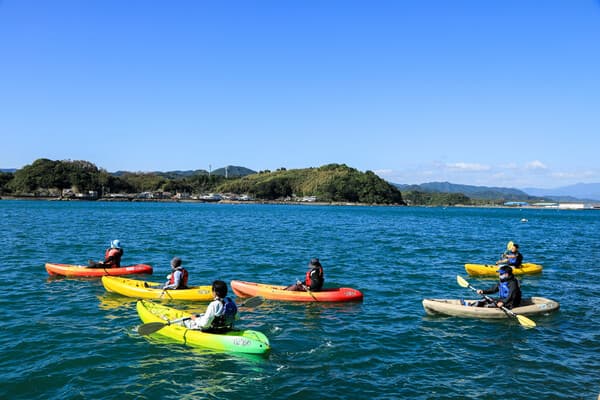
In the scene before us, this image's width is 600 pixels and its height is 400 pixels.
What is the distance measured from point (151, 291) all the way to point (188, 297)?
1.55 m

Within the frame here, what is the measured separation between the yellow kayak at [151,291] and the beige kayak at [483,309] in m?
7.61

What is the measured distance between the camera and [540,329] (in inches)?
546

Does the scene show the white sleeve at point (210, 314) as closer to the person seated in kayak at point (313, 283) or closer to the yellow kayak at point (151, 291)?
the yellow kayak at point (151, 291)

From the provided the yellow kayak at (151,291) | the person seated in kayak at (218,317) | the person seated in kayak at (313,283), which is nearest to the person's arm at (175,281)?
the yellow kayak at (151,291)

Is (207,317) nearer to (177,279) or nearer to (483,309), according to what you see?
(177,279)

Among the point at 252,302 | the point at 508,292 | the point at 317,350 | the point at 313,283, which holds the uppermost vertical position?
the point at 508,292

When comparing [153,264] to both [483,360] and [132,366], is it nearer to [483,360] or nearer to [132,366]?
[132,366]

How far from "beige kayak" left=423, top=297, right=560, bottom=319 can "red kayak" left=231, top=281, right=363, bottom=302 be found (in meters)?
2.75

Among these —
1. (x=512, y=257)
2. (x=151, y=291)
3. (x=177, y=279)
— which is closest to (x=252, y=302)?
(x=177, y=279)

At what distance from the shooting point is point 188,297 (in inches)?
624

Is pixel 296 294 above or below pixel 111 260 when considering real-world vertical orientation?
below

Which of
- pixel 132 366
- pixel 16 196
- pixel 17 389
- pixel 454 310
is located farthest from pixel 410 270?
pixel 16 196

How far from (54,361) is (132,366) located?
187 cm

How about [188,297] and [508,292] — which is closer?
[508,292]
